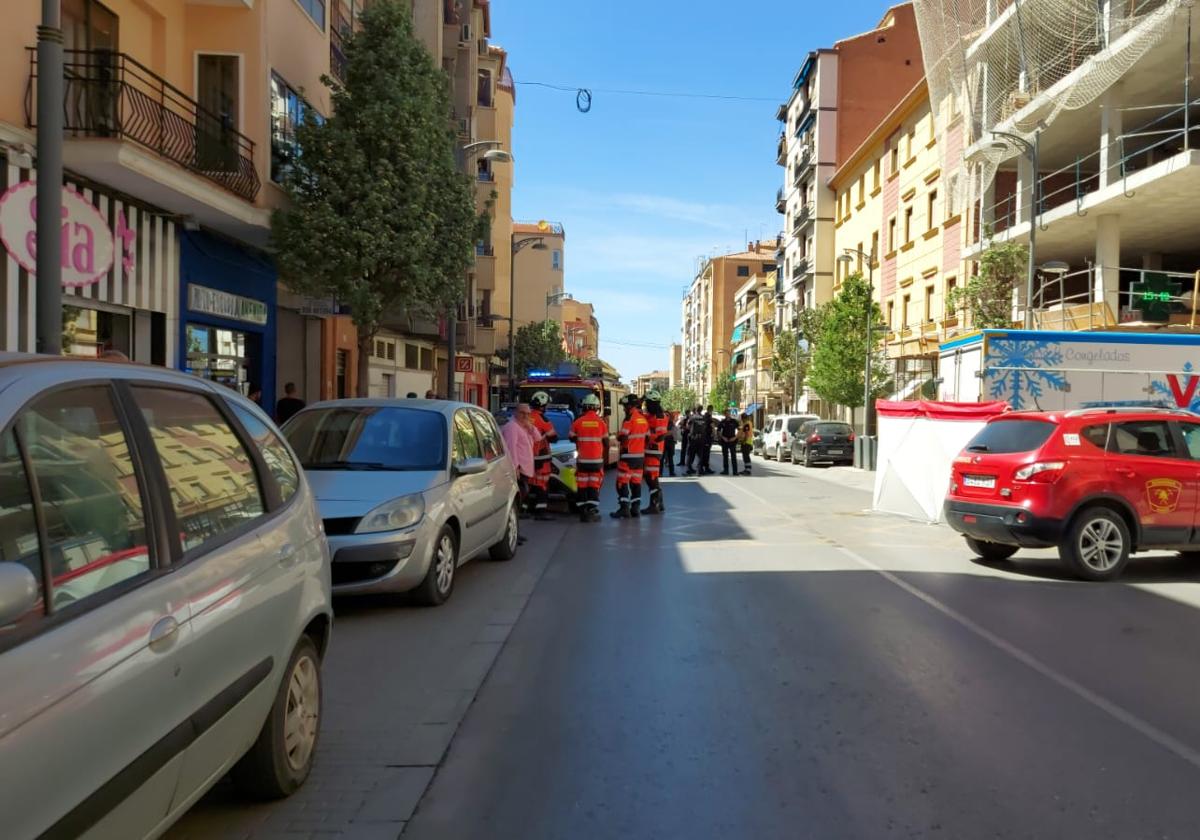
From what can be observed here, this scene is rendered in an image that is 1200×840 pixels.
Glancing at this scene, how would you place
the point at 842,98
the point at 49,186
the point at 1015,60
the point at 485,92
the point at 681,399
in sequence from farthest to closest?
the point at 681,399, the point at 842,98, the point at 485,92, the point at 1015,60, the point at 49,186

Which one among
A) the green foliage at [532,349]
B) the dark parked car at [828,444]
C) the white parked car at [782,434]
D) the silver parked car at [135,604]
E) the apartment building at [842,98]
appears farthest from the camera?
the green foliage at [532,349]

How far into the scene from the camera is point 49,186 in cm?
706

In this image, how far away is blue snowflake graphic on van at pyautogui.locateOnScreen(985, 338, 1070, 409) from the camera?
572 inches

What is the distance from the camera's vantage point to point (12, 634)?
211cm

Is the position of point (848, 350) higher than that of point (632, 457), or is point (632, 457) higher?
point (848, 350)

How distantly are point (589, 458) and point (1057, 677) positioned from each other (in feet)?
28.7

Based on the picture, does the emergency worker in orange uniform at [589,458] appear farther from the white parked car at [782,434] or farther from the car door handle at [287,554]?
the white parked car at [782,434]

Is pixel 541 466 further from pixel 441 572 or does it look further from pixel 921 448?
pixel 441 572

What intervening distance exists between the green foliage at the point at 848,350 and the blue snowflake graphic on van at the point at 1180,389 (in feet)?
66.8

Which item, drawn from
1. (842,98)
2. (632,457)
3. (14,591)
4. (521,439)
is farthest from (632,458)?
(842,98)

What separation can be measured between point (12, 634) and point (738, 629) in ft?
17.5

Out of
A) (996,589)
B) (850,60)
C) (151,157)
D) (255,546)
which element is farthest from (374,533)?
(850,60)

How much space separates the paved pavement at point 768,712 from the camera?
3.69 meters

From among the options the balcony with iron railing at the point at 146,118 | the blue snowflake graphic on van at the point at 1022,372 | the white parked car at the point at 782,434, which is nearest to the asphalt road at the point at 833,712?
the blue snowflake graphic on van at the point at 1022,372
